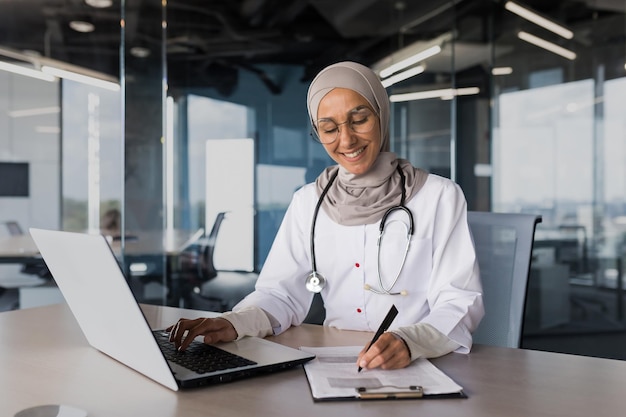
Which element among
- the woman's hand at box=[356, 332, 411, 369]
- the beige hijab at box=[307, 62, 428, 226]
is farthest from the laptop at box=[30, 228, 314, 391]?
the beige hijab at box=[307, 62, 428, 226]

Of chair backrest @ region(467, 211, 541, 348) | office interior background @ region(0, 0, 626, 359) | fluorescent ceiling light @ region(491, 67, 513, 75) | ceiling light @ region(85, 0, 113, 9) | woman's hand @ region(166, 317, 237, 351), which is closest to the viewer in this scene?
woman's hand @ region(166, 317, 237, 351)

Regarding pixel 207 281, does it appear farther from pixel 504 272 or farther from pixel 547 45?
pixel 504 272

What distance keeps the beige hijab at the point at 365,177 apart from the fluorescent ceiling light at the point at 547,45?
2859 millimetres

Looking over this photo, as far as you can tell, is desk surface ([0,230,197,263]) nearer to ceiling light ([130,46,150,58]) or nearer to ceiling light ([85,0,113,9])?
ceiling light ([130,46,150,58])

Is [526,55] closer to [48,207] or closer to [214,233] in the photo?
[214,233]

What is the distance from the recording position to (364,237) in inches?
65.7

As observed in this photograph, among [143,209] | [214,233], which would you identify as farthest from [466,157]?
[143,209]

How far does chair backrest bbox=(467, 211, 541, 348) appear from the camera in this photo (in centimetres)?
165

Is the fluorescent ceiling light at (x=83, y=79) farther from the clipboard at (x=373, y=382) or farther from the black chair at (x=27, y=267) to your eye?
the clipboard at (x=373, y=382)

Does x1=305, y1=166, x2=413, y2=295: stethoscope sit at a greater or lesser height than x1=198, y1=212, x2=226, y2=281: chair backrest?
greater

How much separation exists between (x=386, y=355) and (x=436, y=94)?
3419 mm

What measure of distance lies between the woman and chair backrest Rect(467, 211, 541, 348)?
0.17 metres

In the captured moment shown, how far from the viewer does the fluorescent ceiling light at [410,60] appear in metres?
4.30

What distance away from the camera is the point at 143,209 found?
4.42 metres
